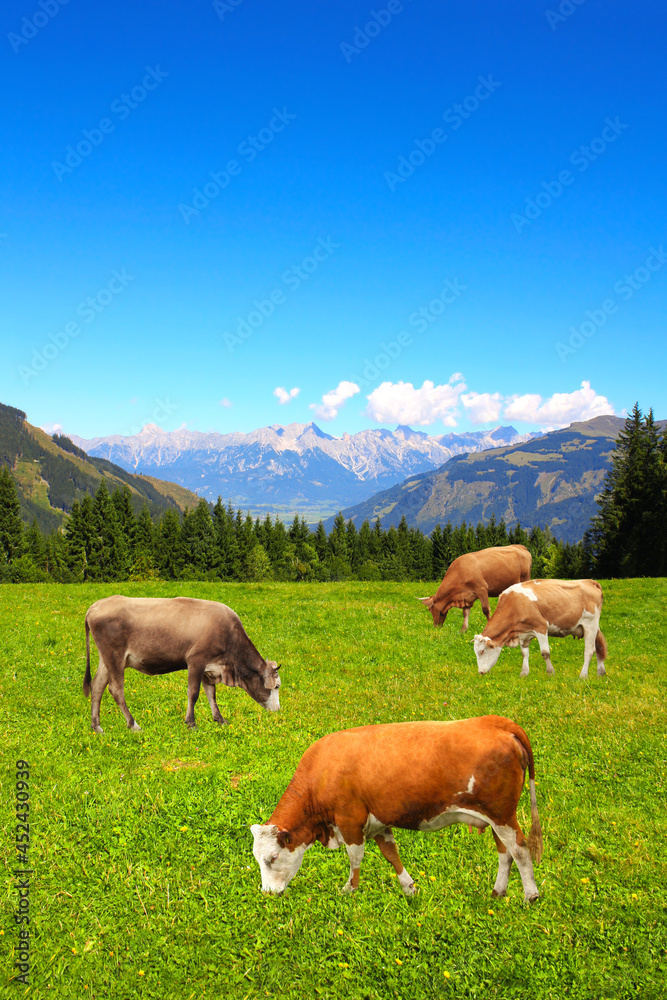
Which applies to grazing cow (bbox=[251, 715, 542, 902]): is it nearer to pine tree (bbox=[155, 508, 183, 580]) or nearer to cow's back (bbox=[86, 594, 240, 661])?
cow's back (bbox=[86, 594, 240, 661])

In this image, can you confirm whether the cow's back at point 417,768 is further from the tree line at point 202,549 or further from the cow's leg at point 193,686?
the tree line at point 202,549

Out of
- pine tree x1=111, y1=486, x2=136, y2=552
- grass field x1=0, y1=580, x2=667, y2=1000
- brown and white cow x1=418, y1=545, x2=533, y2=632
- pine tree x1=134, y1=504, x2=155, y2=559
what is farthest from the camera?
pine tree x1=134, y1=504, x2=155, y2=559

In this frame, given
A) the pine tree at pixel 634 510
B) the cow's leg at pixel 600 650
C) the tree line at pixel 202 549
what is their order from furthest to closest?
the tree line at pixel 202 549, the pine tree at pixel 634 510, the cow's leg at pixel 600 650

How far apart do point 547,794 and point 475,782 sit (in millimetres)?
4288

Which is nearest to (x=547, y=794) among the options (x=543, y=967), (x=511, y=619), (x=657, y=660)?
(x=543, y=967)

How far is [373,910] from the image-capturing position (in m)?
6.86

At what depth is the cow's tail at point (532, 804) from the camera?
6664 mm

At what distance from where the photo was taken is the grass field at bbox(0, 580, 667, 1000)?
604cm

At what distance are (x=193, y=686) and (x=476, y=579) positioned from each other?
12.9 metres

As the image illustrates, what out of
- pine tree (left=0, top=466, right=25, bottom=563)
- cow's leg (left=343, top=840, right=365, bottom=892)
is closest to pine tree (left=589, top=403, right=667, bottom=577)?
cow's leg (left=343, top=840, right=365, bottom=892)

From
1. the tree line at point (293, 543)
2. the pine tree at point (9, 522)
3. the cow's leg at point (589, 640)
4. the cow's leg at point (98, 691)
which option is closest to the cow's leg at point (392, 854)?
the cow's leg at point (98, 691)

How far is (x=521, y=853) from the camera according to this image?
6.56m

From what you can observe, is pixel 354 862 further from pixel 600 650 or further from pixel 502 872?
pixel 600 650

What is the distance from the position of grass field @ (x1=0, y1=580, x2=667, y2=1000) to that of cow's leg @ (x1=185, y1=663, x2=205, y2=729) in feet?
0.96
